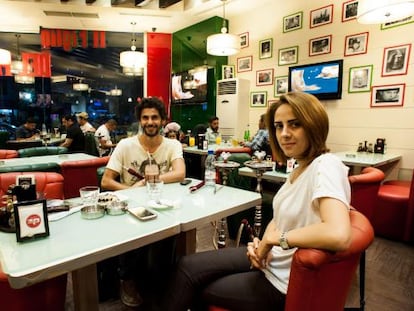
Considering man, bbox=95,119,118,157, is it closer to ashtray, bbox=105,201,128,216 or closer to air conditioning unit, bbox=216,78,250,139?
air conditioning unit, bbox=216,78,250,139

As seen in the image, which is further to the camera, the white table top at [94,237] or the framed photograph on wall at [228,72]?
the framed photograph on wall at [228,72]

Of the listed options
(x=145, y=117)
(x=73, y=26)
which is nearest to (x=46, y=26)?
(x=73, y=26)

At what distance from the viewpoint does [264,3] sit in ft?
17.2

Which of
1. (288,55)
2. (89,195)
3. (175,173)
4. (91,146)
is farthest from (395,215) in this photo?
(91,146)

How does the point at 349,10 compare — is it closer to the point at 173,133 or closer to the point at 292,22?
the point at 292,22

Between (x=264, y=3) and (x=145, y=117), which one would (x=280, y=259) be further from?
(x=264, y=3)

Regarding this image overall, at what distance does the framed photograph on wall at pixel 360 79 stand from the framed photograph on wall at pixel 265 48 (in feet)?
5.25

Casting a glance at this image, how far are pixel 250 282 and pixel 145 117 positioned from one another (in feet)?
5.01

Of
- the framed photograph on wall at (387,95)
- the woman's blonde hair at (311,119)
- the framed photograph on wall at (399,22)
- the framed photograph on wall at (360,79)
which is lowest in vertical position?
the woman's blonde hair at (311,119)

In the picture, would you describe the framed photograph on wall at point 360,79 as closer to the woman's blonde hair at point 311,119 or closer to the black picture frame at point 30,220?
the woman's blonde hair at point 311,119

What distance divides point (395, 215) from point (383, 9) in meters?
2.02

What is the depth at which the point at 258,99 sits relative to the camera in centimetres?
555

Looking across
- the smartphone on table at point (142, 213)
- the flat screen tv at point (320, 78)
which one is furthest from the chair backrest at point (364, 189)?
the flat screen tv at point (320, 78)

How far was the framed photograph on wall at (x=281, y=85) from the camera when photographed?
5.05 meters
